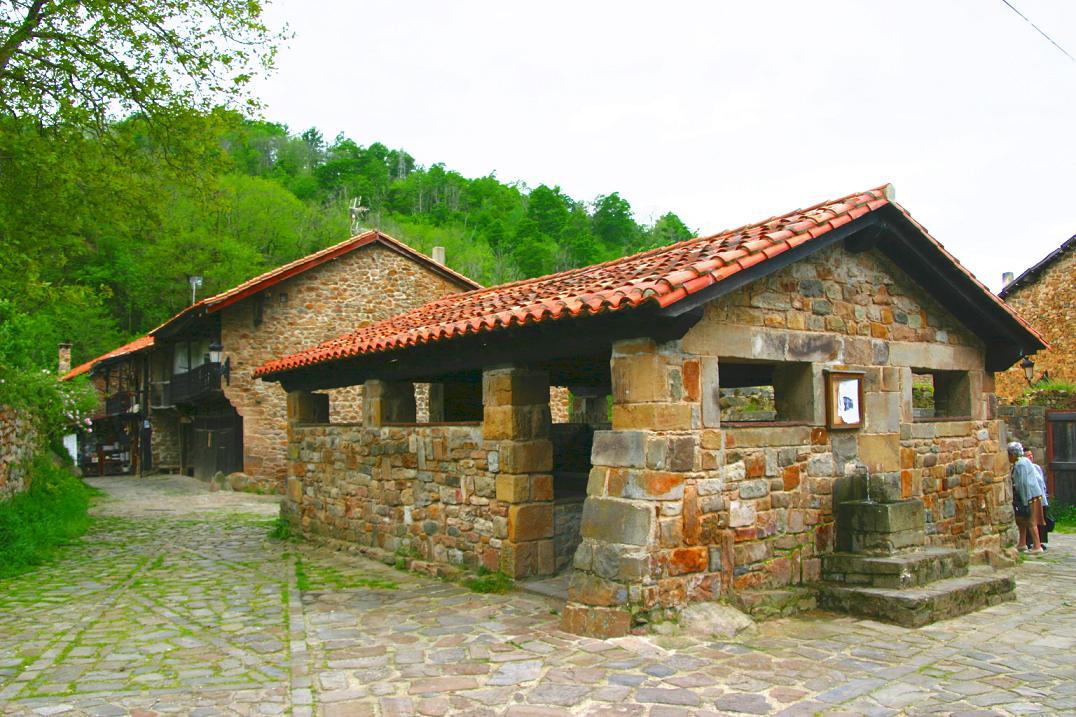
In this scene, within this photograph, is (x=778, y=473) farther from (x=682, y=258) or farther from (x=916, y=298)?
(x=916, y=298)

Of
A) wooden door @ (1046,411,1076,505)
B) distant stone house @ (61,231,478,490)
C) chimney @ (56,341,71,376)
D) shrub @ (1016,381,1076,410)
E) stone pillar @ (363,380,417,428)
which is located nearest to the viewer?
stone pillar @ (363,380,417,428)

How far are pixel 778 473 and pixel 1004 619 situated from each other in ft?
6.32

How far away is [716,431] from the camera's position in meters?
5.78

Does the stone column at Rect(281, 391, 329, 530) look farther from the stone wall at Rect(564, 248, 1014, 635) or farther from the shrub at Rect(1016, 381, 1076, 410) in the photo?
the shrub at Rect(1016, 381, 1076, 410)

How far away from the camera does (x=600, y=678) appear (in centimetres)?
461

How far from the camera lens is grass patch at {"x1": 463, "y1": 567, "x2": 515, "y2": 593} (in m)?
6.93

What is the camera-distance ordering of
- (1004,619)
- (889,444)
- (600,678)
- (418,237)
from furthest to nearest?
1. (418,237)
2. (889,444)
3. (1004,619)
4. (600,678)

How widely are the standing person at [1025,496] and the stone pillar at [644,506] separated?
224 inches

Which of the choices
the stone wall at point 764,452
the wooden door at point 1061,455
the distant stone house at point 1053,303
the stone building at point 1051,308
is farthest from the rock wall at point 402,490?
the distant stone house at point 1053,303

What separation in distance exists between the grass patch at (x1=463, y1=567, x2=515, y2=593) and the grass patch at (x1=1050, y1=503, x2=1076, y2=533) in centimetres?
994

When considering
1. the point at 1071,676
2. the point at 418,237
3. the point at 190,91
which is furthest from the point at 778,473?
the point at 418,237

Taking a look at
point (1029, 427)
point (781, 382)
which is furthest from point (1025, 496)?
point (1029, 427)

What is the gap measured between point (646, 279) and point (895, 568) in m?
2.86

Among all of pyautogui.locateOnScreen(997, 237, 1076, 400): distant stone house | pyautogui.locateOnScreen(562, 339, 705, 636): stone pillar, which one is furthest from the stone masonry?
pyautogui.locateOnScreen(997, 237, 1076, 400): distant stone house
